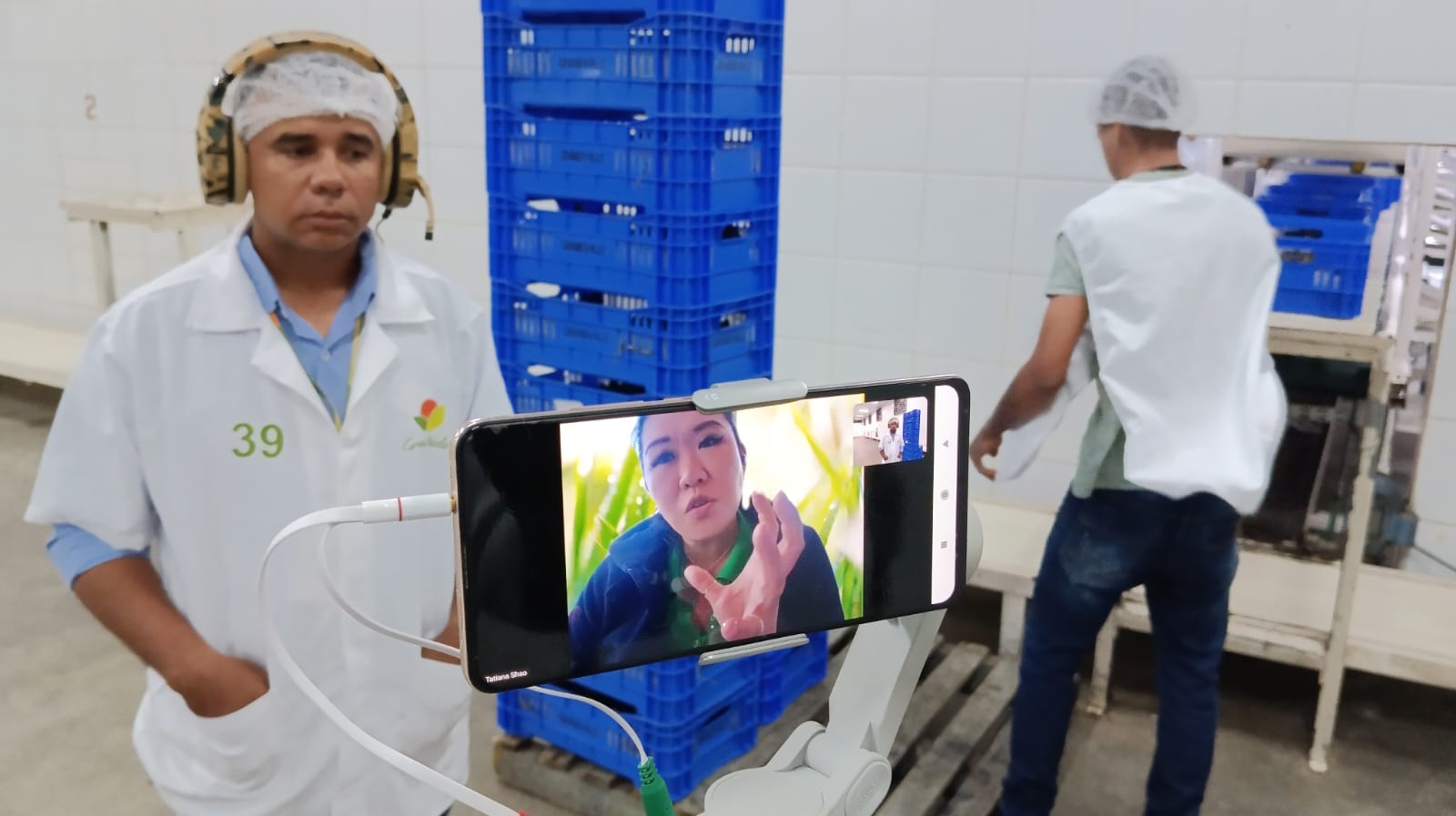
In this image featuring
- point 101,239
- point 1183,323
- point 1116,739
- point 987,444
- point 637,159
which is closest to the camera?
point 1183,323

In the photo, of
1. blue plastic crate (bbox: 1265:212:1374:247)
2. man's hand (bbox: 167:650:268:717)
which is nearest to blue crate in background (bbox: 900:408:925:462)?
man's hand (bbox: 167:650:268:717)

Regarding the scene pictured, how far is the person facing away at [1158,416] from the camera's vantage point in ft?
6.29

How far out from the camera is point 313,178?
121 centimetres

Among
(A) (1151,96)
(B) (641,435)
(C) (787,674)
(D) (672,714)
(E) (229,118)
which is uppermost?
(A) (1151,96)

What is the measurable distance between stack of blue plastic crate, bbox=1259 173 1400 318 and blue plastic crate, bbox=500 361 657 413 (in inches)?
63.2

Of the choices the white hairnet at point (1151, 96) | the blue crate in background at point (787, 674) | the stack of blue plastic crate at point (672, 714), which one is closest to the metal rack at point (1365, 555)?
the white hairnet at point (1151, 96)

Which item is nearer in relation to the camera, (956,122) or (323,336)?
(323,336)

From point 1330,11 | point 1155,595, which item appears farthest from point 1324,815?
point 1330,11

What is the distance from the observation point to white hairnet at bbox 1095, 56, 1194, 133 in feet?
6.57

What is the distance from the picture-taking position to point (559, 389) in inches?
89.2

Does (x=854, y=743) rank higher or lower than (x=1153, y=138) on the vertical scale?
lower

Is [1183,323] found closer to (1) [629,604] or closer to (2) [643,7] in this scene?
(2) [643,7]

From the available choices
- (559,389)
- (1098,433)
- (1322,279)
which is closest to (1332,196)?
(1322,279)

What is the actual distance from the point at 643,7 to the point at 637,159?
271 millimetres
